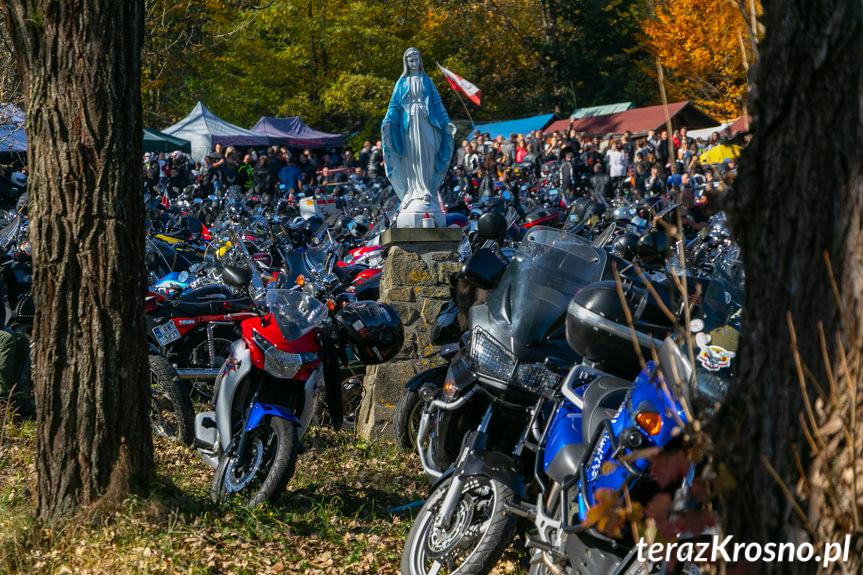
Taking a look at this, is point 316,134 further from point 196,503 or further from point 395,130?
point 196,503

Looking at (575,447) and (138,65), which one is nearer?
(575,447)

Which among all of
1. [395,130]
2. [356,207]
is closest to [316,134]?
[356,207]

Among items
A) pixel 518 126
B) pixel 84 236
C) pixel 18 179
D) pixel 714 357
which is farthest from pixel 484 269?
pixel 518 126

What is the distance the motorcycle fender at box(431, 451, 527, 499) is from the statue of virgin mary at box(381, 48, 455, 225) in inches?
209

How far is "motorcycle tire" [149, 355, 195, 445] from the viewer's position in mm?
7074

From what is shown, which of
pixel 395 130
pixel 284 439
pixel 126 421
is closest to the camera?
pixel 126 421

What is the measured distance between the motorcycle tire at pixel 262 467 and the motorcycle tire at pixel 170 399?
164cm

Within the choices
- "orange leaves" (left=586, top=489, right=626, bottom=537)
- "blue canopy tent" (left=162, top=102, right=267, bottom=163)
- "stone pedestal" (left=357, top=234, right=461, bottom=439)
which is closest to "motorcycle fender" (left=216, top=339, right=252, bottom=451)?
"stone pedestal" (left=357, top=234, right=461, bottom=439)

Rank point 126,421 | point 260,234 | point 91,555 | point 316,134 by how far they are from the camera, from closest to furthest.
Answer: point 91,555
point 126,421
point 260,234
point 316,134

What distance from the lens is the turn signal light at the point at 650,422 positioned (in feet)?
10.8

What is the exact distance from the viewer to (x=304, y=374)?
582cm

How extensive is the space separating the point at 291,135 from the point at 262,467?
82.2ft

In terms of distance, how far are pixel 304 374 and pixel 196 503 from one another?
1076 millimetres

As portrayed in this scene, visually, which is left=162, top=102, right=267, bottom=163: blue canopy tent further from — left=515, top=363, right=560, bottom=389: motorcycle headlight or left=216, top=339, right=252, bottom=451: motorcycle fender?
left=515, top=363, right=560, bottom=389: motorcycle headlight
